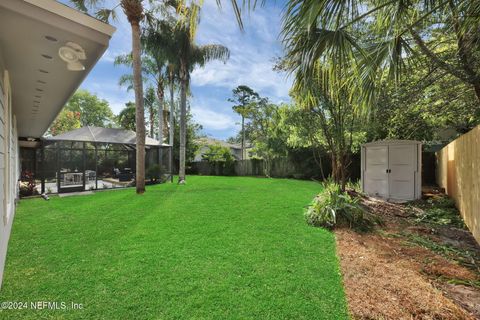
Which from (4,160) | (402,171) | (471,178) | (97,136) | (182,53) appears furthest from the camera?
(182,53)

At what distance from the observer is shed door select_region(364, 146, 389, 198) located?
7.98 metres

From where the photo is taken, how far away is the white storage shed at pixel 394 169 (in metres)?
7.52

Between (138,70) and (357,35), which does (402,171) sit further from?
(138,70)

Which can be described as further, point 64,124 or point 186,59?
point 64,124

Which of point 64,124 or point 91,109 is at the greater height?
point 91,109

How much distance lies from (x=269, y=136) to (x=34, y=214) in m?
13.9

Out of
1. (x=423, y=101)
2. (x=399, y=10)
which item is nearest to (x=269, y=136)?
(x=423, y=101)

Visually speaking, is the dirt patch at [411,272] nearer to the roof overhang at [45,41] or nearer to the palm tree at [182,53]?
the roof overhang at [45,41]

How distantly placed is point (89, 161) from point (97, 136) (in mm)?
1303

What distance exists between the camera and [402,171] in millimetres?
7703

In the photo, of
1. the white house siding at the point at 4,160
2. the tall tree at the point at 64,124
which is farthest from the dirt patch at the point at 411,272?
the tall tree at the point at 64,124

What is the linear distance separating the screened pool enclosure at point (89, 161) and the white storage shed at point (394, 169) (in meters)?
10.0

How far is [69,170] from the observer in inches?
406

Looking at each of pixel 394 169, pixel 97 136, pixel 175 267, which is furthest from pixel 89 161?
pixel 394 169
